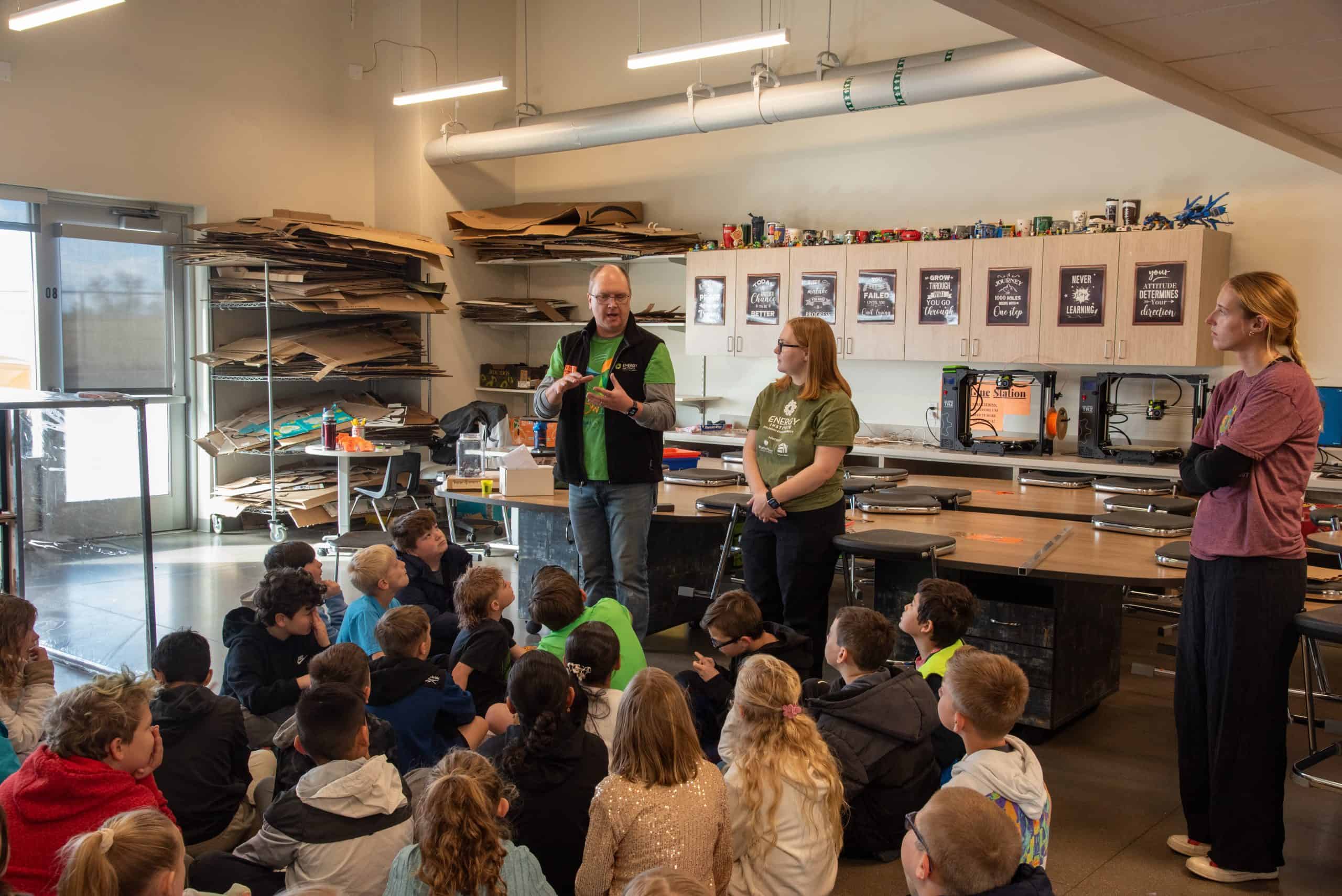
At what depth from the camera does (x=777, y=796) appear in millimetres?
2324

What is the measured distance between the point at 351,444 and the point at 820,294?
3151 mm

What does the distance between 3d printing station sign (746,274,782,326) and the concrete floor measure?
2758mm

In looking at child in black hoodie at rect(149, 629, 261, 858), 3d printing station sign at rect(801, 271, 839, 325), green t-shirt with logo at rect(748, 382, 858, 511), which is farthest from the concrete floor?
3d printing station sign at rect(801, 271, 839, 325)

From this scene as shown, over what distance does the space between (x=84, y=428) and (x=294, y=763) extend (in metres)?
2.02

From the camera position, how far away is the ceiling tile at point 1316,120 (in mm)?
3590

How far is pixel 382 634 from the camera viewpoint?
2838 millimetres

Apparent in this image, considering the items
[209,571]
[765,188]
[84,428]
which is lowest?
[209,571]

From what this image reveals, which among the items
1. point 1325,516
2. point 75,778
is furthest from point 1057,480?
point 75,778

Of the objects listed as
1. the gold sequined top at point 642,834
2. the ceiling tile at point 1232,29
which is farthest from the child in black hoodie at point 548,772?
the ceiling tile at point 1232,29

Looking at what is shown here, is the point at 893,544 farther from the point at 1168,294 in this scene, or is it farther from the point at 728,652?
the point at 1168,294

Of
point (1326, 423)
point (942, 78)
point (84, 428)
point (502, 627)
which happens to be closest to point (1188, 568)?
point (502, 627)

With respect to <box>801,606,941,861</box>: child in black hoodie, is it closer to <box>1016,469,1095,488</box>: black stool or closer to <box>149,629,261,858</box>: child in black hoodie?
<box>149,629,261,858</box>: child in black hoodie

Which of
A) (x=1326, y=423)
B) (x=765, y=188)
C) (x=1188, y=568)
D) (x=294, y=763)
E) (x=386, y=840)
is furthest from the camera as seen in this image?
(x=765, y=188)

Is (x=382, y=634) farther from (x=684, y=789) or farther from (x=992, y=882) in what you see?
(x=992, y=882)
